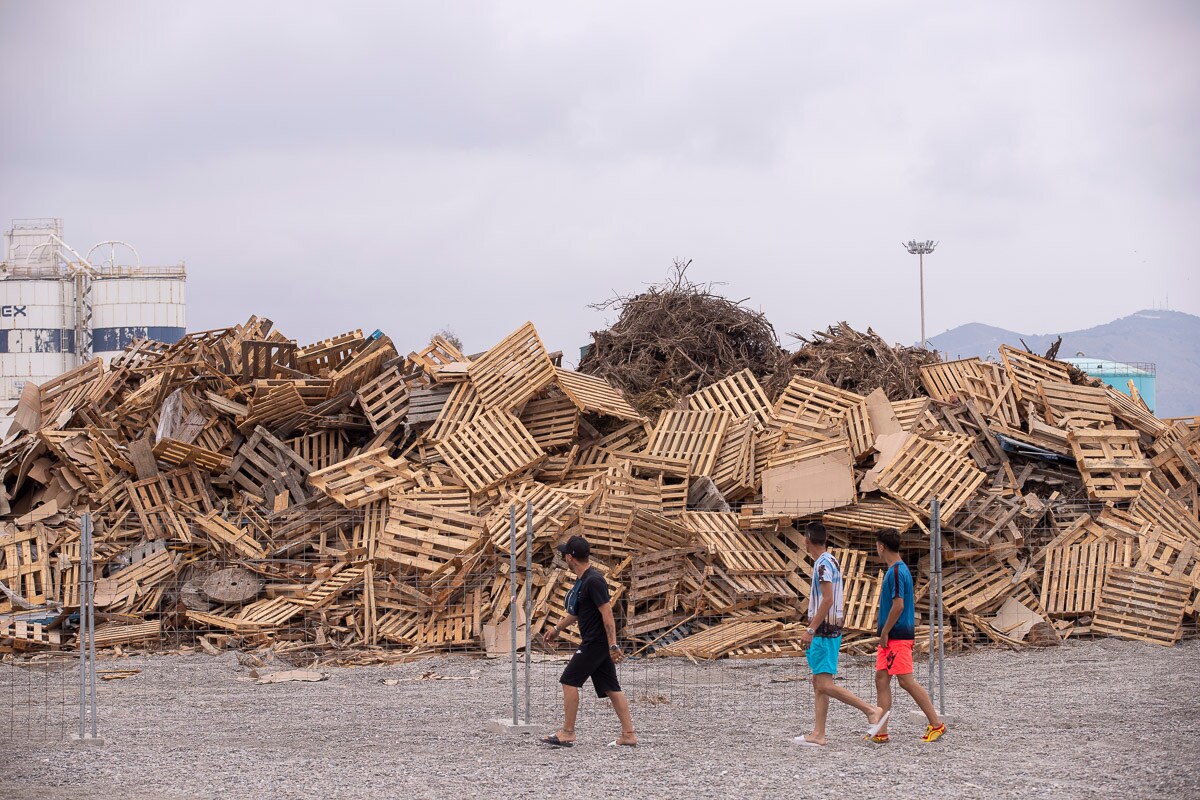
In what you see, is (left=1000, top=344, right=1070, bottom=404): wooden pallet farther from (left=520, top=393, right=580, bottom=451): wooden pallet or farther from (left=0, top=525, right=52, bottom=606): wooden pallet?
(left=0, top=525, right=52, bottom=606): wooden pallet

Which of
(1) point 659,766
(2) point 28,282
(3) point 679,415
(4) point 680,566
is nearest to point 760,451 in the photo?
(3) point 679,415

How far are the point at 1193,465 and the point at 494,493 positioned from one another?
30.0ft

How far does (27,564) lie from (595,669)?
9328 mm

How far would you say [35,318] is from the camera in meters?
66.1

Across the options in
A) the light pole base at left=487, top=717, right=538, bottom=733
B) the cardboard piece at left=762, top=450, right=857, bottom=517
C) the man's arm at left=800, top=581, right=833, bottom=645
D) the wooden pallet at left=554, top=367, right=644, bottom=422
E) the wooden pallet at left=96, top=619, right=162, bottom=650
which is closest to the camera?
the man's arm at left=800, top=581, right=833, bottom=645

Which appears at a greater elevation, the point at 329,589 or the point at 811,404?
the point at 811,404

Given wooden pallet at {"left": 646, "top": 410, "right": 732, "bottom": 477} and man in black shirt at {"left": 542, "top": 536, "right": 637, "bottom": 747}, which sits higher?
wooden pallet at {"left": 646, "top": 410, "right": 732, "bottom": 477}

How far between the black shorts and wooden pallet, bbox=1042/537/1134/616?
7777mm

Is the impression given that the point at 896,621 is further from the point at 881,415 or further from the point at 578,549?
the point at 881,415

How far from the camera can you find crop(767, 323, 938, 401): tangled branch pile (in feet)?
58.5

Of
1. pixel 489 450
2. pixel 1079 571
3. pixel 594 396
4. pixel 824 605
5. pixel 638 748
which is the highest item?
pixel 594 396

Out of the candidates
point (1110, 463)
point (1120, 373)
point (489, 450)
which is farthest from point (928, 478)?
point (1120, 373)

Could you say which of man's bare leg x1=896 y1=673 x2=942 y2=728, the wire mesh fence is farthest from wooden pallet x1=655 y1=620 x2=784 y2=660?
man's bare leg x1=896 y1=673 x2=942 y2=728

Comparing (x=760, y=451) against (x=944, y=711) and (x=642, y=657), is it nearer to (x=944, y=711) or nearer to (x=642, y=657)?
(x=642, y=657)
